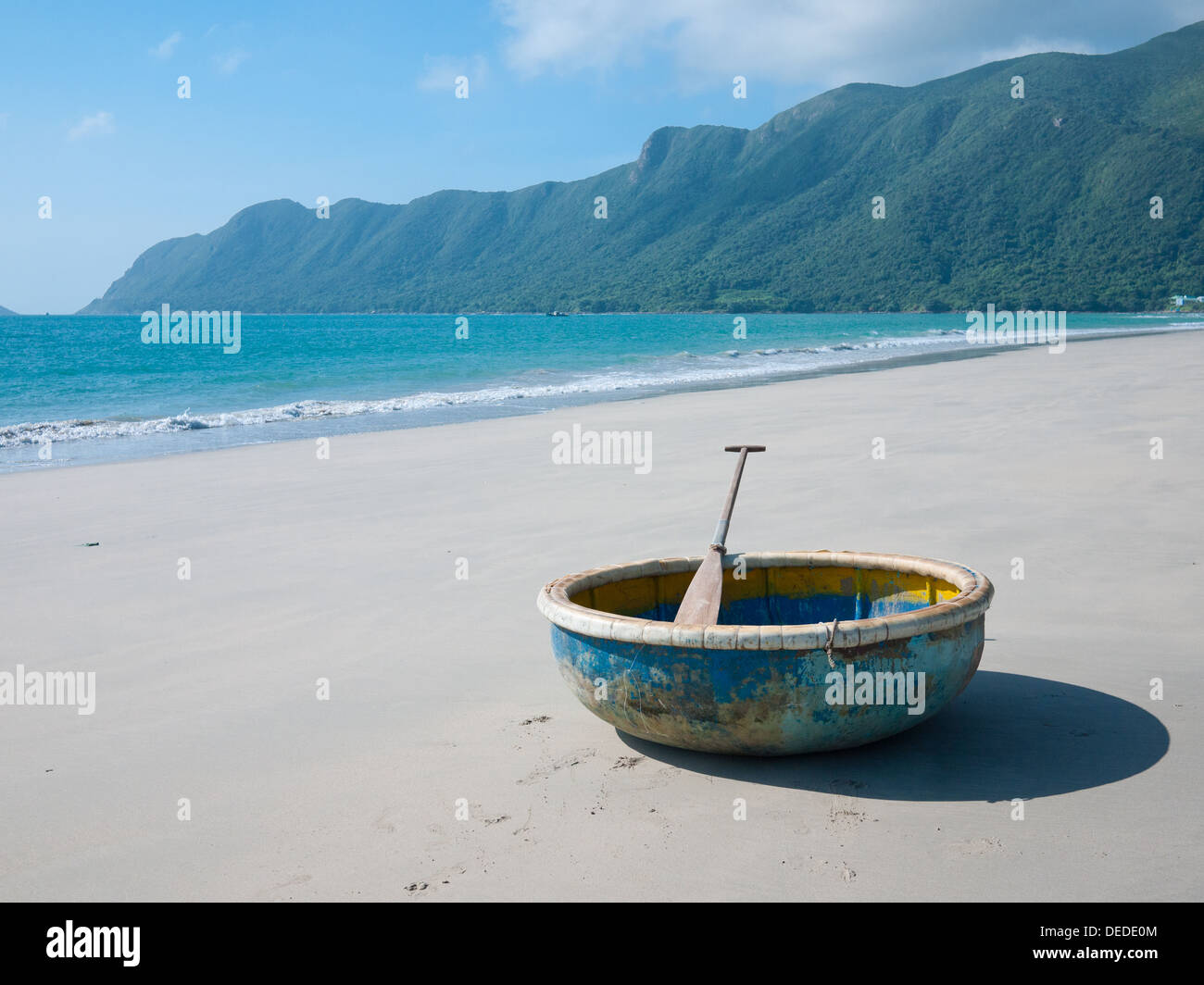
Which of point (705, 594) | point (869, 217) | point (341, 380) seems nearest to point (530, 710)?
point (705, 594)

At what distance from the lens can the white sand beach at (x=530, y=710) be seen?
2854 millimetres

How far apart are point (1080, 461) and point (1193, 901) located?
23.0ft

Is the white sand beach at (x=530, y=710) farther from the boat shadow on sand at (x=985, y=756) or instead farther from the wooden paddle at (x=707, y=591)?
the wooden paddle at (x=707, y=591)

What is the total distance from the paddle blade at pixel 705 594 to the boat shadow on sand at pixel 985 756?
48cm

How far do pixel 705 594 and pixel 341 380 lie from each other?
26.0 meters

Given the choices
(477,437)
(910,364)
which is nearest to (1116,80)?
(910,364)

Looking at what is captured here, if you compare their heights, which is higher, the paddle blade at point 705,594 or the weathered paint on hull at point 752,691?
the paddle blade at point 705,594

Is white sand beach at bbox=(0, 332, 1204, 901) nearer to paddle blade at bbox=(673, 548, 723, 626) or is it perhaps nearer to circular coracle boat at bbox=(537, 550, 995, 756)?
circular coracle boat at bbox=(537, 550, 995, 756)

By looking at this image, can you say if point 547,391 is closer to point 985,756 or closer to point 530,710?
point 530,710

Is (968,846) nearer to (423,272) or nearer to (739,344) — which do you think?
(739,344)

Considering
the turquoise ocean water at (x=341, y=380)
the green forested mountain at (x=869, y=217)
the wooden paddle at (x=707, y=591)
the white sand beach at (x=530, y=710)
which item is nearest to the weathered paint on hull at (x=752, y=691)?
the white sand beach at (x=530, y=710)

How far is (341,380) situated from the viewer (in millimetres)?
28438

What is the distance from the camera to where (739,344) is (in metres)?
42.5

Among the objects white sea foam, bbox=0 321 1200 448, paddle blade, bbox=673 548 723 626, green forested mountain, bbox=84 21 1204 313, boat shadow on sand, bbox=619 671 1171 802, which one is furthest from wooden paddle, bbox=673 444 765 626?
green forested mountain, bbox=84 21 1204 313
